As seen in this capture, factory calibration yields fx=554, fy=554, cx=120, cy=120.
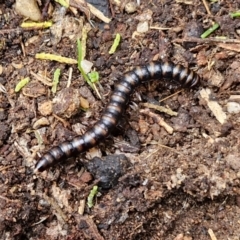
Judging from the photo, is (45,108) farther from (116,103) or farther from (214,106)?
(214,106)

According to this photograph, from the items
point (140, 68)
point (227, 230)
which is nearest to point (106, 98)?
point (140, 68)

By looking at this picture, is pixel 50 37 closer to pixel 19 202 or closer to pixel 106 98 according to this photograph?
pixel 106 98

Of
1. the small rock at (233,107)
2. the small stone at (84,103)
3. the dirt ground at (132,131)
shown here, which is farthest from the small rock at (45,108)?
the small rock at (233,107)

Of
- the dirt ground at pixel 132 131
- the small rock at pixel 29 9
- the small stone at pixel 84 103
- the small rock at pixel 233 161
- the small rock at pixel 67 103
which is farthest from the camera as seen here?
the small rock at pixel 29 9

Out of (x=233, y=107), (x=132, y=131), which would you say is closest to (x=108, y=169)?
(x=132, y=131)

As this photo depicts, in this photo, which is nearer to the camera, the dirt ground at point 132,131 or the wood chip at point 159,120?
the dirt ground at point 132,131

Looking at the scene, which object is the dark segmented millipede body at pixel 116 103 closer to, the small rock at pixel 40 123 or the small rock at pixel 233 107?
the small rock at pixel 40 123
